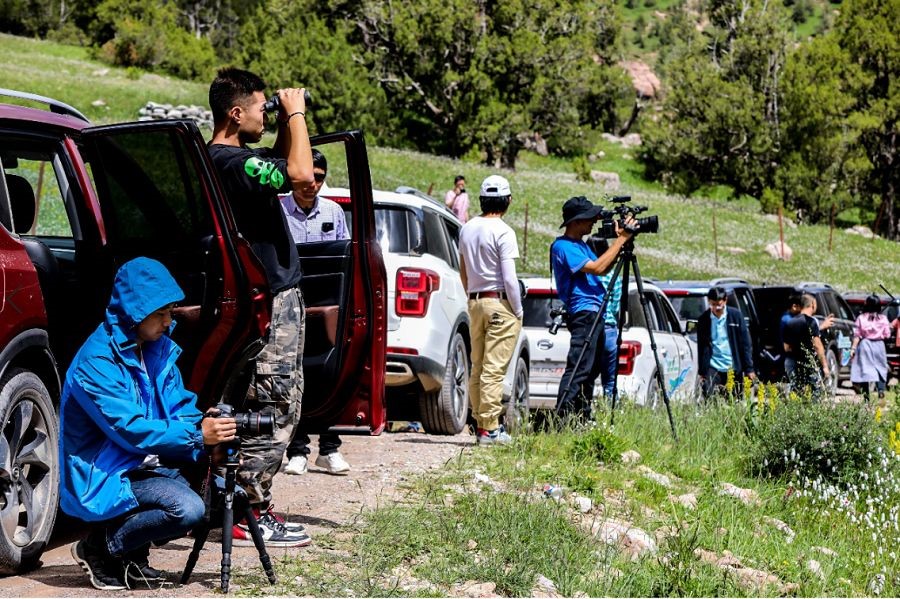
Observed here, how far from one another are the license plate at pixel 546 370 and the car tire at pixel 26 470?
7.40 m

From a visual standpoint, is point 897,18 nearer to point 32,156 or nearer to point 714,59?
point 714,59

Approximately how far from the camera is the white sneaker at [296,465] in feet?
25.9

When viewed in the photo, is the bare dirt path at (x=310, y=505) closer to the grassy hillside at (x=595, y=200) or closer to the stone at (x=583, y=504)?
the stone at (x=583, y=504)

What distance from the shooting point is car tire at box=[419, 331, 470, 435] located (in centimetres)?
1014

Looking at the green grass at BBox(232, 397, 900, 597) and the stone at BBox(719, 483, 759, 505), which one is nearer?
the green grass at BBox(232, 397, 900, 597)

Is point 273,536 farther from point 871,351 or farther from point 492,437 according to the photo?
point 871,351

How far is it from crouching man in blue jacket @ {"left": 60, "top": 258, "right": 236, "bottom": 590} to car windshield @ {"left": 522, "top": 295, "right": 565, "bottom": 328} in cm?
783

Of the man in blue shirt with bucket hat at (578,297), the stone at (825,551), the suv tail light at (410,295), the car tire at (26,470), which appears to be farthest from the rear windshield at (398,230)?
the car tire at (26,470)

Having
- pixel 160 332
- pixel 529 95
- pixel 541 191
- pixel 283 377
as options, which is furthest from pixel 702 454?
pixel 529 95

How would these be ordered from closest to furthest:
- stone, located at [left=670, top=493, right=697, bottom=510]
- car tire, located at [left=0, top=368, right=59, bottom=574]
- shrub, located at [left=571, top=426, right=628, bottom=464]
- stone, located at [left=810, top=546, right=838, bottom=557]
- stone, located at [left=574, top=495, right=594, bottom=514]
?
1. car tire, located at [left=0, top=368, right=59, bottom=574]
2. stone, located at [left=574, top=495, right=594, bottom=514]
3. stone, located at [left=810, top=546, right=838, bottom=557]
4. stone, located at [left=670, top=493, right=697, bottom=510]
5. shrub, located at [left=571, top=426, right=628, bottom=464]

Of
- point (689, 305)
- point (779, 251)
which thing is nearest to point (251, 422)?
point (689, 305)

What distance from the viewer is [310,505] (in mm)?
7062

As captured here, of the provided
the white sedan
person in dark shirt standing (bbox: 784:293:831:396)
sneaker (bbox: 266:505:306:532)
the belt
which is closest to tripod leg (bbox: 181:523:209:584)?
sneaker (bbox: 266:505:306:532)

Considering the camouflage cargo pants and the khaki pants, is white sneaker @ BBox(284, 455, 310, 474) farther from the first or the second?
the camouflage cargo pants
